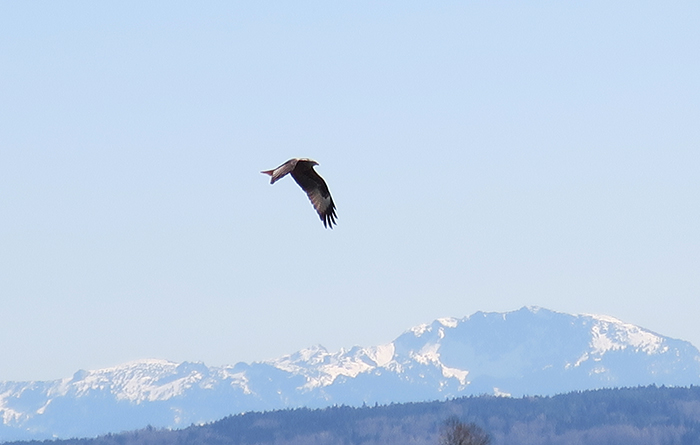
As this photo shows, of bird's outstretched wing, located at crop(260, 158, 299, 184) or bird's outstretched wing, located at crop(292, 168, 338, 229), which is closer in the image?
bird's outstretched wing, located at crop(260, 158, 299, 184)

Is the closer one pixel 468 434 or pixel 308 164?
pixel 308 164

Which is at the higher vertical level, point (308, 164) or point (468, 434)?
point (468, 434)

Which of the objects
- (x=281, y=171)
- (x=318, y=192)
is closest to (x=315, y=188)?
(x=318, y=192)

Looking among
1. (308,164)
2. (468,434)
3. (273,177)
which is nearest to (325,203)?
(308,164)

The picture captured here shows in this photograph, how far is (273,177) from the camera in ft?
86.2

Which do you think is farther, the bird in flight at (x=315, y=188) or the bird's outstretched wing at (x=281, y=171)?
the bird in flight at (x=315, y=188)

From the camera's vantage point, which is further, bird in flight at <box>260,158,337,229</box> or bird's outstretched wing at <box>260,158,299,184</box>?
bird in flight at <box>260,158,337,229</box>

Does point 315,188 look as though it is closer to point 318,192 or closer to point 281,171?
point 318,192

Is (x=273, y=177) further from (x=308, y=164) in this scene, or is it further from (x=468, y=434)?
(x=468, y=434)

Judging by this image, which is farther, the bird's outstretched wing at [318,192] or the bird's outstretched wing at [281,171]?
the bird's outstretched wing at [318,192]

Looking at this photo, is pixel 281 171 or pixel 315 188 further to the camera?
pixel 315 188

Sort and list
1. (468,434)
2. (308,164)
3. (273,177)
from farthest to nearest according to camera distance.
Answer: (468,434), (308,164), (273,177)

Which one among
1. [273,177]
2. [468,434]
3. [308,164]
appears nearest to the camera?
[273,177]

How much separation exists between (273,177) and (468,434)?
170316mm
